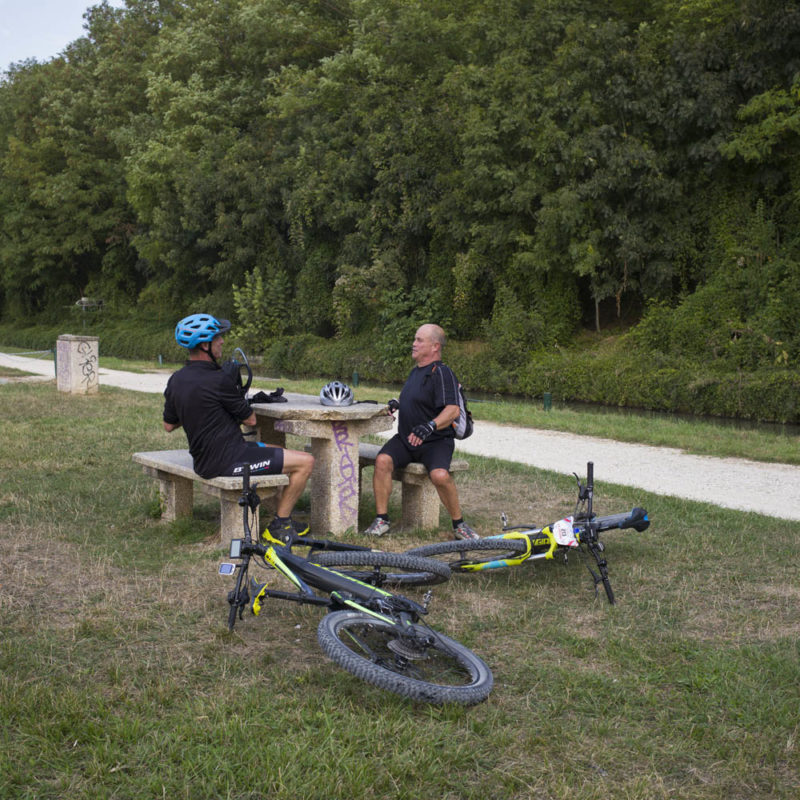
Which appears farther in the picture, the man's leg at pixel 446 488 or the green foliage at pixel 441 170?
the green foliage at pixel 441 170

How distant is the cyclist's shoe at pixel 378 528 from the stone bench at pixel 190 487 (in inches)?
29.4

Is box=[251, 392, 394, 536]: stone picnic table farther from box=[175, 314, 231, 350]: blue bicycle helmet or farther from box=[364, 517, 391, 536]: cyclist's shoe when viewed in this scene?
Answer: box=[175, 314, 231, 350]: blue bicycle helmet

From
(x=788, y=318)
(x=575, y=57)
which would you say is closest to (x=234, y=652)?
(x=788, y=318)

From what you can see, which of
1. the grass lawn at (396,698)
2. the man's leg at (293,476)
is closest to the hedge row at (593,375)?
the grass lawn at (396,698)

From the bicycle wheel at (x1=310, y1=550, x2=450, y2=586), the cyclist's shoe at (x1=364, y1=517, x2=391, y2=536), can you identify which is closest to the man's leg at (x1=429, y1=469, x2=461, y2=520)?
the cyclist's shoe at (x1=364, y1=517, x2=391, y2=536)

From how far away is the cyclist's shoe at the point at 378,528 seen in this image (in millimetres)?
6719

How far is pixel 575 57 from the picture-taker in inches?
947

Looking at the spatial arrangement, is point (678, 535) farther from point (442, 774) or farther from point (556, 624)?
point (442, 774)

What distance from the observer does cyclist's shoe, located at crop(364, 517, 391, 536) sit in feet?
22.0

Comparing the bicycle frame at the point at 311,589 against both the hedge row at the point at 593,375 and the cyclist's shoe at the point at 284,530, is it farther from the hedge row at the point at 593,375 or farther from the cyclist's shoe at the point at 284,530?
the hedge row at the point at 593,375

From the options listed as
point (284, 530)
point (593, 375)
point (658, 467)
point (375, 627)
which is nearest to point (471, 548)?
point (284, 530)

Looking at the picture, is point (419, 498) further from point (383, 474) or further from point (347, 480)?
point (347, 480)

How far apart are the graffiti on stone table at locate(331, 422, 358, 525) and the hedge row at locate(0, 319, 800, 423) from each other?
15753 millimetres

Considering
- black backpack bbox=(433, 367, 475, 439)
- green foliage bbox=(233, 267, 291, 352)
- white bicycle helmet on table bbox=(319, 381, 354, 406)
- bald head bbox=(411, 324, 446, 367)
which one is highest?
green foliage bbox=(233, 267, 291, 352)
